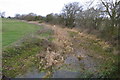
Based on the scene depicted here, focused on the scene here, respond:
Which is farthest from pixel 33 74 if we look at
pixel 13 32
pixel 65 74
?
pixel 13 32

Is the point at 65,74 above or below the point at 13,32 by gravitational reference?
below

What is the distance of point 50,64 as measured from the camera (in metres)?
10.6

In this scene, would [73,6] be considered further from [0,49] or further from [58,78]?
[58,78]

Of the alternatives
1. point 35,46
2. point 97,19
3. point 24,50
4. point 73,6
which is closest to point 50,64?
point 24,50

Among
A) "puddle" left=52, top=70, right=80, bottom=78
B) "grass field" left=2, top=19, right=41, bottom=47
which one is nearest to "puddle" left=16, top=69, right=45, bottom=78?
"puddle" left=52, top=70, right=80, bottom=78

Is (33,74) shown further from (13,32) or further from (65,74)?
(13,32)

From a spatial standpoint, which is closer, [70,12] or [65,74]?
[65,74]

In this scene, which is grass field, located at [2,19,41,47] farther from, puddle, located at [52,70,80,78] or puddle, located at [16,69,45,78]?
puddle, located at [52,70,80,78]

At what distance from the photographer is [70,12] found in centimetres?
4566

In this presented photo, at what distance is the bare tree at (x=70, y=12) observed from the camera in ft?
141

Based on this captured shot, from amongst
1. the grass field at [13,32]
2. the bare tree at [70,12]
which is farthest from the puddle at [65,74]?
the bare tree at [70,12]

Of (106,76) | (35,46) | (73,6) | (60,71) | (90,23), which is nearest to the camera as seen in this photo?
(106,76)

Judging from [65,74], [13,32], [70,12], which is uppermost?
[70,12]

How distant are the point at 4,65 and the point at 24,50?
3.67 m
